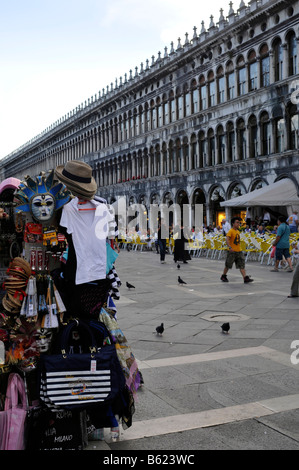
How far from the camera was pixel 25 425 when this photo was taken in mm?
3023

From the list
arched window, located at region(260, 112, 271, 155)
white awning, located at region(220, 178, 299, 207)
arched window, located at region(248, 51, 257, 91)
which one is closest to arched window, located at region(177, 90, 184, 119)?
arched window, located at region(248, 51, 257, 91)

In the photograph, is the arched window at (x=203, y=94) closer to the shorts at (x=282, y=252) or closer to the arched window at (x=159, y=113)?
the arched window at (x=159, y=113)

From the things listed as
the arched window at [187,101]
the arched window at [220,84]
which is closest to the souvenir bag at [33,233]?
the arched window at [220,84]

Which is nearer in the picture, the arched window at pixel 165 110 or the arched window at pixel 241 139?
the arched window at pixel 241 139

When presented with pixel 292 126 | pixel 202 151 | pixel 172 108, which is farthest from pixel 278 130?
pixel 172 108

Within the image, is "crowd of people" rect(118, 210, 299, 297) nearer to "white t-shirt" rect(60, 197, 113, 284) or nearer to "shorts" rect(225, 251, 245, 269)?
"shorts" rect(225, 251, 245, 269)

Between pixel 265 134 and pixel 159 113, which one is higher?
pixel 159 113

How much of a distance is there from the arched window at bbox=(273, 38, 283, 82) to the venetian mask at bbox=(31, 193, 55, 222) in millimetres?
26717

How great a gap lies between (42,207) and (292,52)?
87.4 ft

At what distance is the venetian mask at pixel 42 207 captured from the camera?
3428 millimetres

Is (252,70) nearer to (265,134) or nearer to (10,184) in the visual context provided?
(265,134)

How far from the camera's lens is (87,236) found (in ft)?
11.0

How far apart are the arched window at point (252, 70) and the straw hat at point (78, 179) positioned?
28200 mm

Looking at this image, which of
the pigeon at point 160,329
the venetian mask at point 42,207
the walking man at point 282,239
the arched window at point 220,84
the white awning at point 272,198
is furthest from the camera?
the arched window at point 220,84
